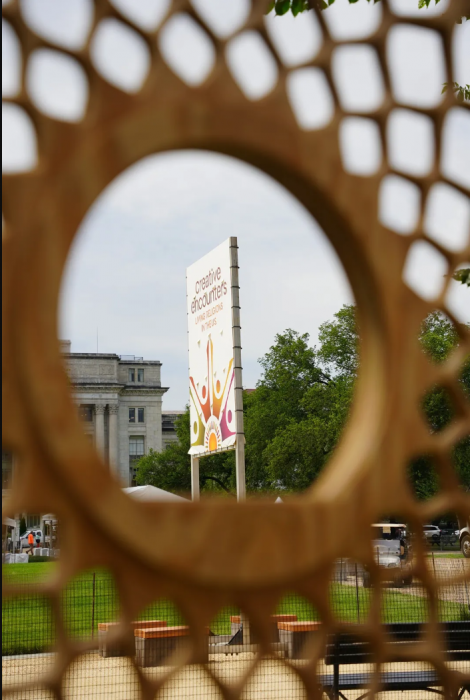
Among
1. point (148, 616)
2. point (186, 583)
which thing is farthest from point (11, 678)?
point (186, 583)

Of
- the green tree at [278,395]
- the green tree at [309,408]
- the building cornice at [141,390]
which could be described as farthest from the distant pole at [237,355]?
the building cornice at [141,390]

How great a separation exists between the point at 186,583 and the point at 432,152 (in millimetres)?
1979

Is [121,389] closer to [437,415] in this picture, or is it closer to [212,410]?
[437,415]

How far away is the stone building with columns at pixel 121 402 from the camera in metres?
60.9

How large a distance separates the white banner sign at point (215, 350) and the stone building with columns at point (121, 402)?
161ft

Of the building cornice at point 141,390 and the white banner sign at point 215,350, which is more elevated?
the building cornice at point 141,390

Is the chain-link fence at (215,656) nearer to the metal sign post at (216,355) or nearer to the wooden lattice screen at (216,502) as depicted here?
the wooden lattice screen at (216,502)

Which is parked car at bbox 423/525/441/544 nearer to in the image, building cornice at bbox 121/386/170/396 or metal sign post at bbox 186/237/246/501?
metal sign post at bbox 186/237/246/501

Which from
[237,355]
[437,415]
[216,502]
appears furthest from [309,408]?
[216,502]

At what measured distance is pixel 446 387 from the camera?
3.34 metres

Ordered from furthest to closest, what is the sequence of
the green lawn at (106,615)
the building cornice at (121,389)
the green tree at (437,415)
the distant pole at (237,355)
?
the building cornice at (121,389)
the green tree at (437,415)
the distant pole at (237,355)
the green lawn at (106,615)

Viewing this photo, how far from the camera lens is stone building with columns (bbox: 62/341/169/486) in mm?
60938

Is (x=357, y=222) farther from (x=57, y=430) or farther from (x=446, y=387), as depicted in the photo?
(x=57, y=430)

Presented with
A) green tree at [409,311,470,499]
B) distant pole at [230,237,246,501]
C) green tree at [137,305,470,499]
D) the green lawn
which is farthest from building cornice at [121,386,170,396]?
distant pole at [230,237,246,501]
